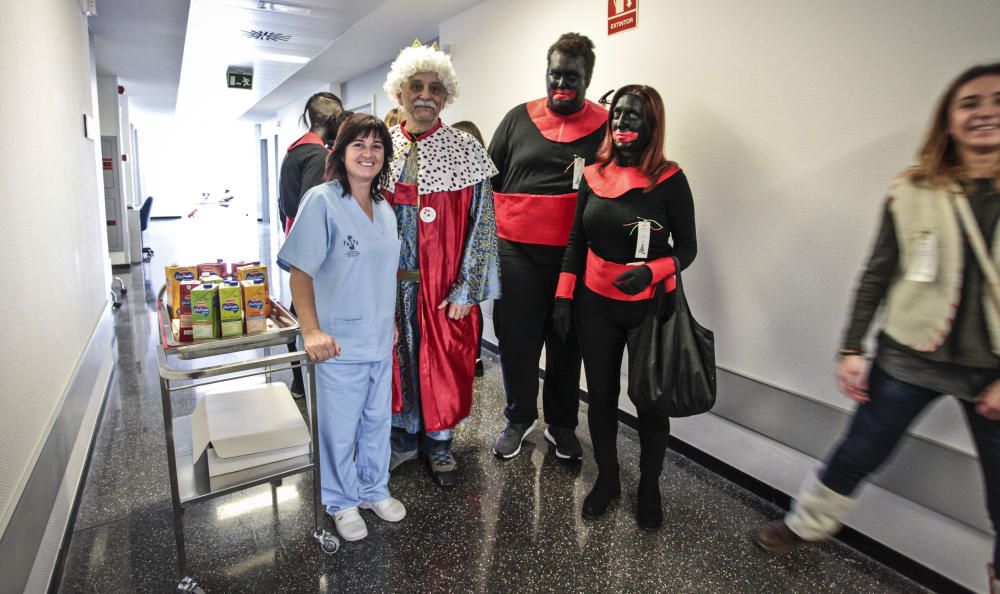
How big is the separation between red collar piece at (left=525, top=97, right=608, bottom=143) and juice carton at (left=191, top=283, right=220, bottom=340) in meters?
1.35

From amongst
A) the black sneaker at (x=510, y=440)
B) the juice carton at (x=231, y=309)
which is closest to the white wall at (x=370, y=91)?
the black sneaker at (x=510, y=440)

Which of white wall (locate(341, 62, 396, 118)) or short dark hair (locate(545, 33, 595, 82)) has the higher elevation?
white wall (locate(341, 62, 396, 118))

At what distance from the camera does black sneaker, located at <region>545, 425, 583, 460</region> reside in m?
2.47

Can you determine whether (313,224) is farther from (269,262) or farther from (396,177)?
(269,262)

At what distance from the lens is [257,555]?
1.84 meters

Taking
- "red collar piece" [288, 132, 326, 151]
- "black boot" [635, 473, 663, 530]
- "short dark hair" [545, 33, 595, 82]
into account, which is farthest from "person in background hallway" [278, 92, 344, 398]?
"black boot" [635, 473, 663, 530]

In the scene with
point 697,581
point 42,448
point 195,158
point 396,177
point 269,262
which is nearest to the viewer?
point 42,448

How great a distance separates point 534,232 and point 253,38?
4.69 meters

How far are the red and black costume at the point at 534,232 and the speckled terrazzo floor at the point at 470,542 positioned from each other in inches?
14.2

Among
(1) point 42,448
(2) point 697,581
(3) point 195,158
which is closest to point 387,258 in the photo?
(1) point 42,448

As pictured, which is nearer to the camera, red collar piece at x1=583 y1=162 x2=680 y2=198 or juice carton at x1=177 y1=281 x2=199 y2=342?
juice carton at x1=177 y1=281 x2=199 y2=342

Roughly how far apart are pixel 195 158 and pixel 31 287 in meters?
18.6

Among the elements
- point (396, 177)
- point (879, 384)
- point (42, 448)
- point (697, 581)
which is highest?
point (396, 177)

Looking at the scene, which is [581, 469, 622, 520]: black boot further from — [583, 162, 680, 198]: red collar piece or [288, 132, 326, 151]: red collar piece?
[288, 132, 326, 151]: red collar piece
